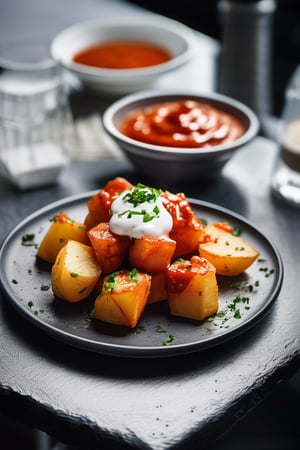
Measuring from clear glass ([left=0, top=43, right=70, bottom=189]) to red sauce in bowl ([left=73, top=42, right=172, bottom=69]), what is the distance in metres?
0.49

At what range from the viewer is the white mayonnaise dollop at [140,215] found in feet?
4.28

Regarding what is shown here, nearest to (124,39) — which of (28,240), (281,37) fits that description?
(28,240)

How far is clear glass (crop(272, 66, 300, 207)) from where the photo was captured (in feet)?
5.94

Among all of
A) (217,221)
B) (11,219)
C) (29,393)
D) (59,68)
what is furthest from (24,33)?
(29,393)

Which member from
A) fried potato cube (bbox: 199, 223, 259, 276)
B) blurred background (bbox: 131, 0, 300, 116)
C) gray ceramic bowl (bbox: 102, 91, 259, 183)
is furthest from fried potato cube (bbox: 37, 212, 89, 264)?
blurred background (bbox: 131, 0, 300, 116)

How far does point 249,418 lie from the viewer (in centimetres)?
229

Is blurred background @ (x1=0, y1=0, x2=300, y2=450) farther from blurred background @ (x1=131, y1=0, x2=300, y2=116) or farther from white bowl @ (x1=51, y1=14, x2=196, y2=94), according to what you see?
white bowl @ (x1=51, y1=14, x2=196, y2=94)

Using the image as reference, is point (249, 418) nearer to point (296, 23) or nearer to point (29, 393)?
point (29, 393)

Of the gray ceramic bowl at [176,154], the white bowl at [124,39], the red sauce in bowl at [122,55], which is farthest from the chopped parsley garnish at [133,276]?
the red sauce in bowl at [122,55]

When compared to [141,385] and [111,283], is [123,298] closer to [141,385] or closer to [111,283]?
[111,283]

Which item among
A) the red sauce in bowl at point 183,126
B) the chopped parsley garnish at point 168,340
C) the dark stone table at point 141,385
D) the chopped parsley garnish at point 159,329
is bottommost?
the dark stone table at point 141,385

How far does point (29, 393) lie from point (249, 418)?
127 centimetres

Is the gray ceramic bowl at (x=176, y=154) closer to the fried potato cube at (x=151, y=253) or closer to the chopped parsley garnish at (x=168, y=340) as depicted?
the fried potato cube at (x=151, y=253)

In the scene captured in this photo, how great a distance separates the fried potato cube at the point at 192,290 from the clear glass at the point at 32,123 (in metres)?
0.69
